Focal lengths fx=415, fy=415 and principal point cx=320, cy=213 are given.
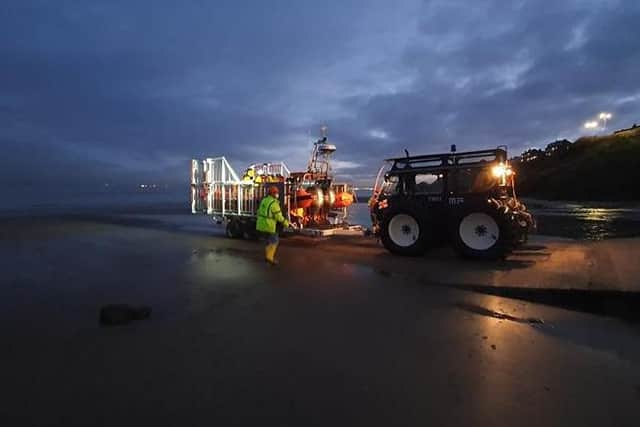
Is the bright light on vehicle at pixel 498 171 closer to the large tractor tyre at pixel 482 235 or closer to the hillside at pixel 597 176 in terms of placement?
the large tractor tyre at pixel 482 235

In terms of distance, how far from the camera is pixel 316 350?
14.3ft

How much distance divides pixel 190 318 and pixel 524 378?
13.0 feet

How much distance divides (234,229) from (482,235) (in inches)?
339

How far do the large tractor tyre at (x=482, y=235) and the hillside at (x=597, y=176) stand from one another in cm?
2658

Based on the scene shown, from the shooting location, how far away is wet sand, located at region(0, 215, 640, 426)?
10.5 ft

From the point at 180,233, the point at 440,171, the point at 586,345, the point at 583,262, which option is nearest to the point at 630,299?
the point at 586,345

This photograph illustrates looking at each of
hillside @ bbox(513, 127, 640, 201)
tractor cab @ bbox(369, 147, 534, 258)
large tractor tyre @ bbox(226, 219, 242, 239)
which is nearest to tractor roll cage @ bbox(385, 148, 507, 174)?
tractor cab @ bbox(369, 147, 534, 258)

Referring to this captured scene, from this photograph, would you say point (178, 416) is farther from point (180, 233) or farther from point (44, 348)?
point (180, 233)

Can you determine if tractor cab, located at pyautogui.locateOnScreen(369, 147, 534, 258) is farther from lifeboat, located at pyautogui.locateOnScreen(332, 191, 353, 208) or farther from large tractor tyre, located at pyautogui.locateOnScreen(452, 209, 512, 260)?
lifeboat, located at pyautogui.locateOnScreen(332, 191, 353, 208)

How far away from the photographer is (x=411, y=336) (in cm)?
479

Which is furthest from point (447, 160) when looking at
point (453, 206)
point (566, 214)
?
point (566, 214)

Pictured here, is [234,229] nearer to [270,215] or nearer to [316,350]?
[270,215]

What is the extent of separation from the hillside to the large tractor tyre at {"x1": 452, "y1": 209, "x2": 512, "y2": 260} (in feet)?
87.2

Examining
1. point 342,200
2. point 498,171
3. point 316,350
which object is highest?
point 498,171
